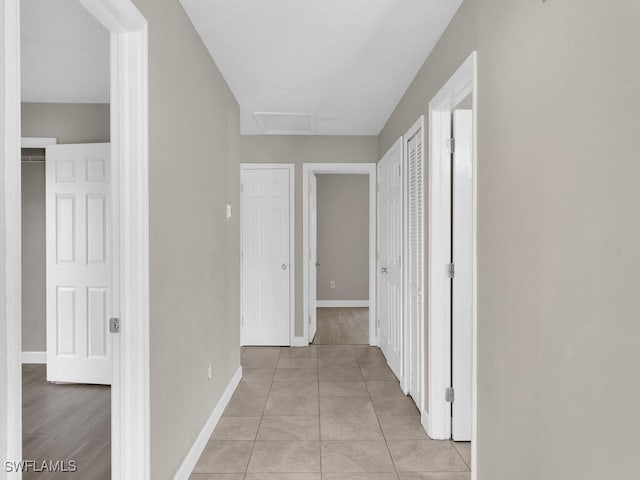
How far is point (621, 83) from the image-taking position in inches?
41.1

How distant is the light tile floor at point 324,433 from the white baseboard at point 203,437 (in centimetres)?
4

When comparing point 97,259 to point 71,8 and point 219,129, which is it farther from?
point 71,8

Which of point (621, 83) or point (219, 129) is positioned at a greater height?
point (219, 129)

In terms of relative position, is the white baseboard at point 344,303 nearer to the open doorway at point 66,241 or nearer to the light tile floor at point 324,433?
the light tile floor at point 324,433

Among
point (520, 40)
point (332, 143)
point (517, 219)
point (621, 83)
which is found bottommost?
point (517, 219)

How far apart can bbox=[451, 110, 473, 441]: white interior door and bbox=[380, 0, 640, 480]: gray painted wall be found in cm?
75

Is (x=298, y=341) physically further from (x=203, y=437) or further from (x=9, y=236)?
(x=9, y=236)

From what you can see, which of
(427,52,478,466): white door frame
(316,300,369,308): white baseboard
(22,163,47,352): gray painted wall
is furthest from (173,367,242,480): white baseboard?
(316,300,369,308): white baseboard

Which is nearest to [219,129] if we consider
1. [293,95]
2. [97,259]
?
[293,95]

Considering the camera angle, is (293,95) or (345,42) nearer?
(345,42)

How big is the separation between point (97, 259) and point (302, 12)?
2677 millimetres

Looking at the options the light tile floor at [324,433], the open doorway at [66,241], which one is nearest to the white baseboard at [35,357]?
the open doorway at [66,241]

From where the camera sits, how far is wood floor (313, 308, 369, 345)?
554 centimetres

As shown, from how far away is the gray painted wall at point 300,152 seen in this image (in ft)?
16.8
